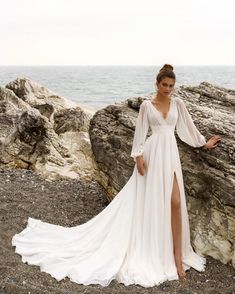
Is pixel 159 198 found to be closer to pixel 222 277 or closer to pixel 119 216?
pixel 119 216

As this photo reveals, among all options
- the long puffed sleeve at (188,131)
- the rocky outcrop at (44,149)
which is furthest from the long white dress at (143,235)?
the rocky outcrop at (44,149)

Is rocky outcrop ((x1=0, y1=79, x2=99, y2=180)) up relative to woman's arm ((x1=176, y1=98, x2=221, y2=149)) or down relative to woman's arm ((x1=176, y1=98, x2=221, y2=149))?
down

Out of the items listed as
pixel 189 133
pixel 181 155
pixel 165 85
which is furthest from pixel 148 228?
pixel 165 85

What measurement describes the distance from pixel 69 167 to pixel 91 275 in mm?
5565

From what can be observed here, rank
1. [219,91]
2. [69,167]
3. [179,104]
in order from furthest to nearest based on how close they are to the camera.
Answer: [69,167] → [219,91] → [179,104]

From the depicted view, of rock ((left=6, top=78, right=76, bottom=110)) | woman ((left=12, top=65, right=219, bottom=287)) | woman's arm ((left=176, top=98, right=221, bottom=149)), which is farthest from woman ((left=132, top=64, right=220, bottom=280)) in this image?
rock ((left=6, top=78, right=76, bottom=110))

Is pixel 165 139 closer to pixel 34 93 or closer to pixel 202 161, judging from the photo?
pixel 202 161

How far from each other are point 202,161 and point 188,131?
1.63 feet

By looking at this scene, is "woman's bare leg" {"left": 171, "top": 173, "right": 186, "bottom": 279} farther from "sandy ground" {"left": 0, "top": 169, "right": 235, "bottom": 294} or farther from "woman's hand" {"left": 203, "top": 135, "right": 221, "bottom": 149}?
"woman's hand" {"left": 203, "top": 135, "right": 221, "bottom": 149}

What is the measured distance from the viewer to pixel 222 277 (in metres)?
6.24

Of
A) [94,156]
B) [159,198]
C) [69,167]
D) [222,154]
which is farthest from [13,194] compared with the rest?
[222,154]

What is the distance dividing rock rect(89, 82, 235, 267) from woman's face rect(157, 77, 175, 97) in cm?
120

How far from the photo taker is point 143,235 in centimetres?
650

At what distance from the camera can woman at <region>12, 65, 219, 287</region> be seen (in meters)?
6.16
